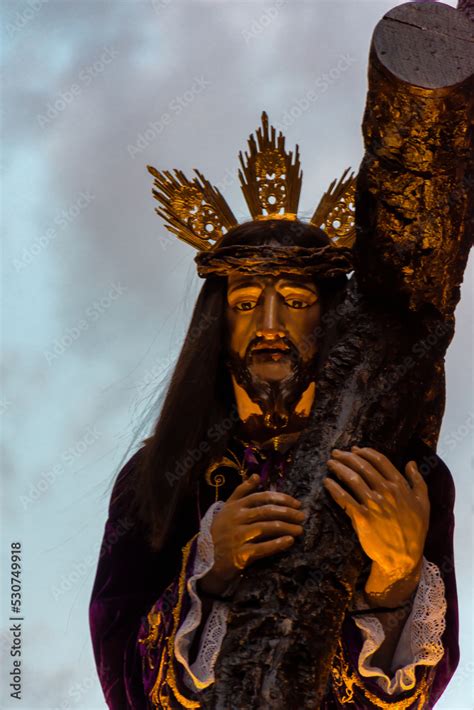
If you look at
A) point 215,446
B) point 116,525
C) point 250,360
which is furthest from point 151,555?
point 250,360

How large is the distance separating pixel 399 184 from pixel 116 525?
240 cm

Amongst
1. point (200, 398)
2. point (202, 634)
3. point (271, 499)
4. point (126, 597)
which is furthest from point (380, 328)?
point (126, 597)

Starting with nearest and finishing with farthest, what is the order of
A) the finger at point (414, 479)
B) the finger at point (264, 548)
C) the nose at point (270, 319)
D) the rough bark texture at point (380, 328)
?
the rough bark texture at point (380, 328), the finger at point (264, 548), the finger at point (414, 479), the nose at point (270, 319)

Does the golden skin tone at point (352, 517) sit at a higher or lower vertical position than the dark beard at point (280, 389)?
lower

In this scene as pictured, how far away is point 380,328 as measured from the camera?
13.1 feet

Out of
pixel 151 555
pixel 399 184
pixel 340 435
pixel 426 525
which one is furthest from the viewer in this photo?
pixel 151 555

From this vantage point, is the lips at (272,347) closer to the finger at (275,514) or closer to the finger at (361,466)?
the finger at (275,514)

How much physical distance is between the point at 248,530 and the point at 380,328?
872 millimetres

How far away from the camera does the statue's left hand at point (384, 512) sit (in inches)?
154

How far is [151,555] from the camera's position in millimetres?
5172

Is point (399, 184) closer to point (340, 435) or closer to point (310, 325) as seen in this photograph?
point (340, 435)

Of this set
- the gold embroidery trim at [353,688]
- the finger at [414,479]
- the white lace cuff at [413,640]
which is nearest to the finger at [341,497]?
the finger at [414,479]

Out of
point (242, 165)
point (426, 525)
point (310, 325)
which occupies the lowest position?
point (426, 525)

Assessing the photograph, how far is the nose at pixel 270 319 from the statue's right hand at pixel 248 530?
96 centimetres
